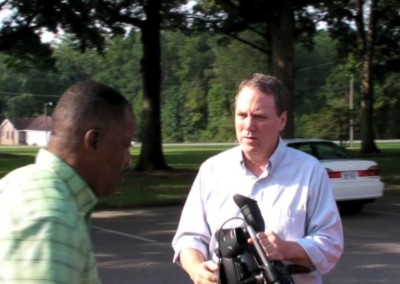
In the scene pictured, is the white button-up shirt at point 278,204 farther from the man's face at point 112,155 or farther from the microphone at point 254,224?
the man's face at point 112,155

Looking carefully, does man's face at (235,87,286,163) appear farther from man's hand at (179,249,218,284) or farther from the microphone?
the microphone

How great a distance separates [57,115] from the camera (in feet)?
6.48

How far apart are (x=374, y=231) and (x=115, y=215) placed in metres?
5.49

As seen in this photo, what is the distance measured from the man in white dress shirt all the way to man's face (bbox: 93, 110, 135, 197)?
0.97 metres

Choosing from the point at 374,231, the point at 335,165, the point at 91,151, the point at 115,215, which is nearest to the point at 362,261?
the point at 374,231

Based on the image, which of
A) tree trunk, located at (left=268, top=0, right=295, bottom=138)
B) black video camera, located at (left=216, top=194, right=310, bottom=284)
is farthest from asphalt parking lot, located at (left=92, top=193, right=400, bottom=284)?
black video camera, located at (left=216, top=194, right=310, bottom=284)

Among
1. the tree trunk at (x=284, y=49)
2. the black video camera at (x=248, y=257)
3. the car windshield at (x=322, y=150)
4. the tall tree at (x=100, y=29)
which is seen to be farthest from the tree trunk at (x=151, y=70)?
the black video camera at (x=248, y=257)

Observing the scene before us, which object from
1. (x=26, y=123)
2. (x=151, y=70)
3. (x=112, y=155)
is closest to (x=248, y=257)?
(x=112, y=155)

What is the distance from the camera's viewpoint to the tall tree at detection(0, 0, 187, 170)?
24703mm

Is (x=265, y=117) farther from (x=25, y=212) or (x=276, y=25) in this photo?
(x=276, y=25)

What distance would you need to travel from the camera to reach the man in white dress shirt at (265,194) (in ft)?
9.68

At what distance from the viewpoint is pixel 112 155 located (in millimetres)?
1992

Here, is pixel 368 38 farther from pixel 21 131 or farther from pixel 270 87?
pixel 21 131

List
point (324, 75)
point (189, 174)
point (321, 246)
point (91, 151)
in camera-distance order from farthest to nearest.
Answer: point (324, 75) → point (189, 174) → point (321, 246) → point (91, 151)
